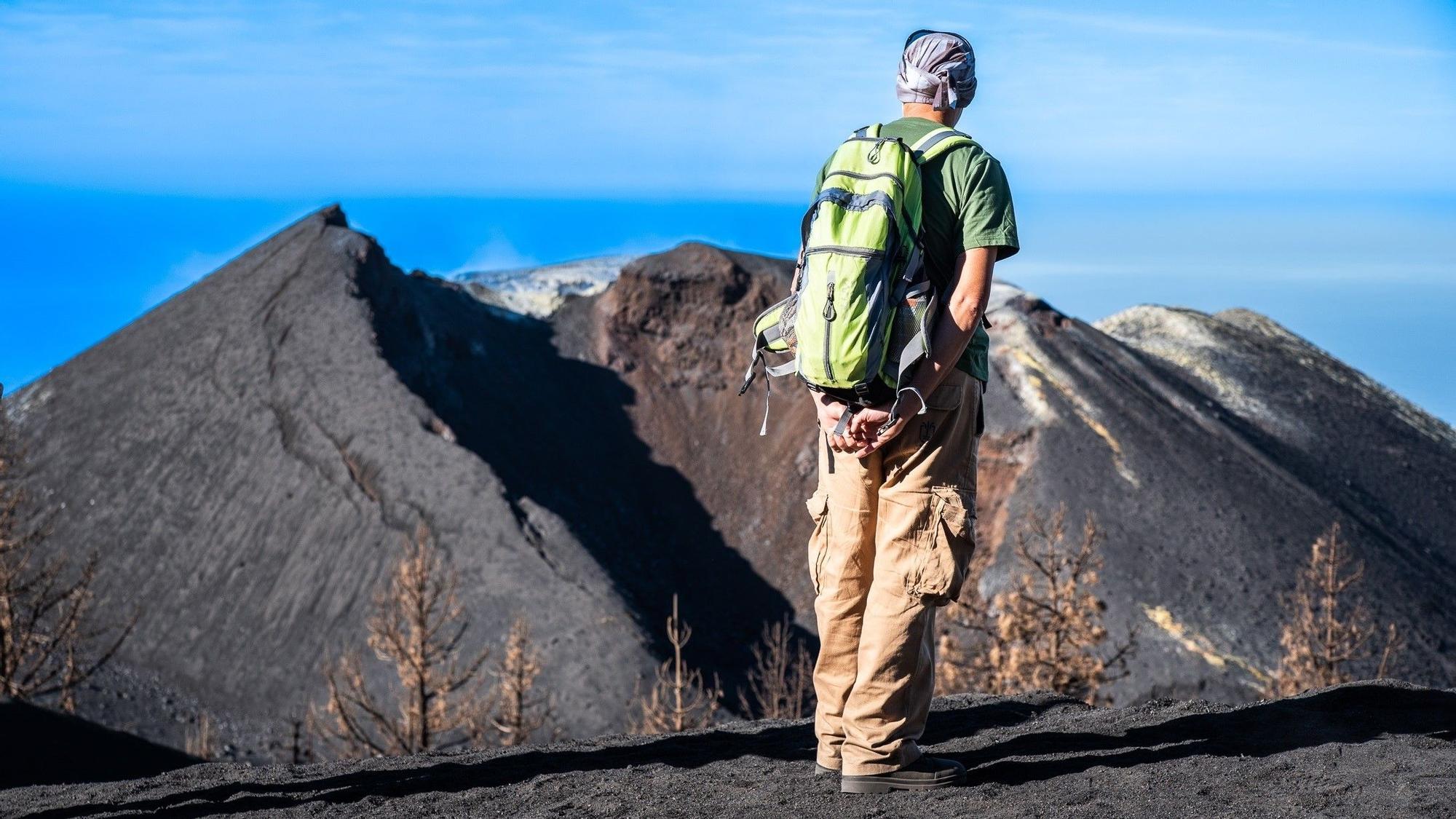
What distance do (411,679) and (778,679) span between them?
924 centimetres

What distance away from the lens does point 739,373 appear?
44.5 metres

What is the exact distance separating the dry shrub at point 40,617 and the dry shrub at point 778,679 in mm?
11630

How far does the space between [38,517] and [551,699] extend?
15.2 m

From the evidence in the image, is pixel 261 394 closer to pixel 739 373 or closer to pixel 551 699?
pixel 551 699

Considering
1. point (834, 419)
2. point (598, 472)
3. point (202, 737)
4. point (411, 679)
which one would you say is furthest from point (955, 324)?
point (598, 472)

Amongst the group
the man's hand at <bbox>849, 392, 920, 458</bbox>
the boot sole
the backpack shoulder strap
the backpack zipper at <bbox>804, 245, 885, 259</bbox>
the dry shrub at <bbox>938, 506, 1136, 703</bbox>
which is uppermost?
the backpack shoulder strap

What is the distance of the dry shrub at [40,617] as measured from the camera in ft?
69.6

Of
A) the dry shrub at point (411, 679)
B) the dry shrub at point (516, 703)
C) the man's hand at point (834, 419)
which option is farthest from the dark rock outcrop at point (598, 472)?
the man's hand at point (834, 419)

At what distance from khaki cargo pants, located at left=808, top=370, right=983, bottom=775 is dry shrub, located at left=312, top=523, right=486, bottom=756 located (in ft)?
49.1

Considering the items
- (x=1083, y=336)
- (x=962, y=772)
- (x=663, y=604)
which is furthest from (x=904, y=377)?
(x=1083, y=336)

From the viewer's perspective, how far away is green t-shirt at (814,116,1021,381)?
190 inches

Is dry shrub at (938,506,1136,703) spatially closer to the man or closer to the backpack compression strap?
the man

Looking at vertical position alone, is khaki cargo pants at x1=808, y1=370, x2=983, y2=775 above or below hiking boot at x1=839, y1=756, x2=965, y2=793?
above

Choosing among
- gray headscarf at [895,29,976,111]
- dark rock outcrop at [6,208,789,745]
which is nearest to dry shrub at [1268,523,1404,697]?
dark rock outcrop at [6,208,789,745]
